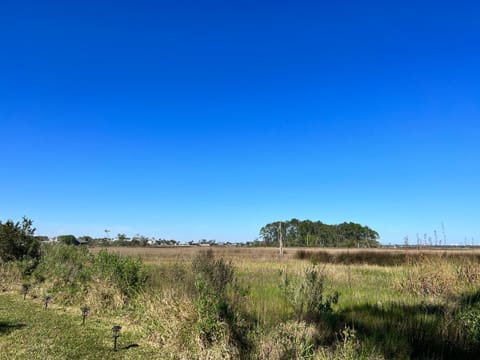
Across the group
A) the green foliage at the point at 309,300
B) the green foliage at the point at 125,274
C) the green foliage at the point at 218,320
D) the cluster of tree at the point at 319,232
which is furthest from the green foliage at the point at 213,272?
the cluster of tree at the point at 319,232

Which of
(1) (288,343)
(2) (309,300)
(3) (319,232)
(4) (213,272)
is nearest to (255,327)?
(1) (288,343)

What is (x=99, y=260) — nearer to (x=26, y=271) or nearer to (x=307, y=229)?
(x=26, y=271)

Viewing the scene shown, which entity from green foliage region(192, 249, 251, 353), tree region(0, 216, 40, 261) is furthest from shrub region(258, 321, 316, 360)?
tree region(0, 216, 40, 261)

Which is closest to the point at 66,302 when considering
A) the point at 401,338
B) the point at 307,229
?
the point at 401,338

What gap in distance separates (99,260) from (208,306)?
7.13 metres

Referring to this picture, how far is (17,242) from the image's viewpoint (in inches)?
619

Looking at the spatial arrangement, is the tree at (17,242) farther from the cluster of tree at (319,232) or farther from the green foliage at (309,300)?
the cluster of tree at (319,232)

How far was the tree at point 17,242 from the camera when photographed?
15461 millimetres

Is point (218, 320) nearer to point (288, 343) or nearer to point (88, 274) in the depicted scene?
point (288, 343)

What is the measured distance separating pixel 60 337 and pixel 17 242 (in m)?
11.8

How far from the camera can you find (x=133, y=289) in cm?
953

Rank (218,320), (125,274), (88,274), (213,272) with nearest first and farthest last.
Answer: (218,320) < (213,272) < (125,274) < (88,274)

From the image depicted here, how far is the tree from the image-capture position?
15.5m

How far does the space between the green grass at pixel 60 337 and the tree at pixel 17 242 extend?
816 cm
